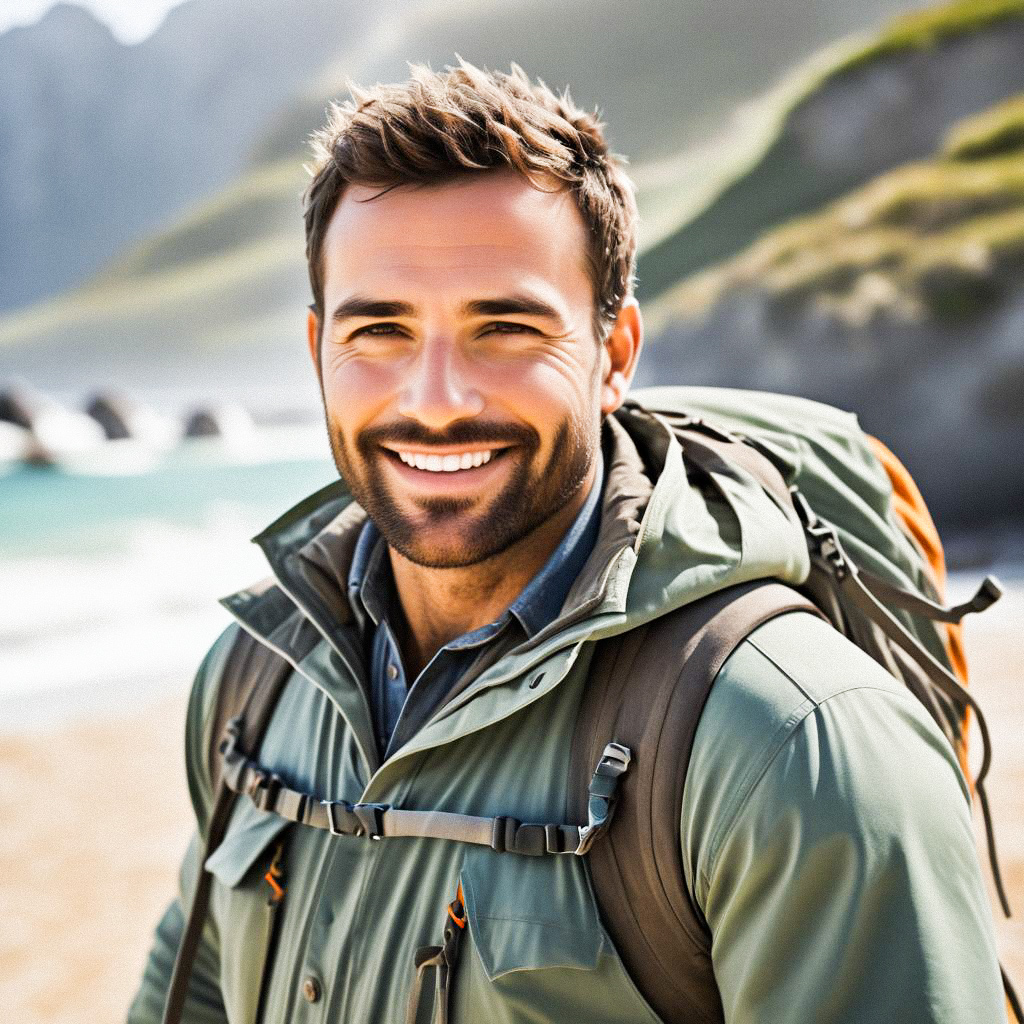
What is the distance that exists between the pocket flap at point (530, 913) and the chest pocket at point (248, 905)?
0.41m

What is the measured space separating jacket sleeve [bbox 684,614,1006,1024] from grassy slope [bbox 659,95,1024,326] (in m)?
16.1

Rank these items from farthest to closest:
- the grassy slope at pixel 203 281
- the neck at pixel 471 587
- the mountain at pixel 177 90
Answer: the mountain at pixel 177 90, the grassy slope at pixel 203 281, the neck at pixel 471 587

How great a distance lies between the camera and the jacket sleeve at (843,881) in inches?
49.4

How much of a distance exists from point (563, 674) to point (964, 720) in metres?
0.72

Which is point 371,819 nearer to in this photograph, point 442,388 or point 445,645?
point 445,645

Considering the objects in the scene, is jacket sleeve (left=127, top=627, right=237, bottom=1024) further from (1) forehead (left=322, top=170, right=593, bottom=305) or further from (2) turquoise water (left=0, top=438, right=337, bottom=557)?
(2) turquoise water (left=0, top=438, right=337, bottom=557)

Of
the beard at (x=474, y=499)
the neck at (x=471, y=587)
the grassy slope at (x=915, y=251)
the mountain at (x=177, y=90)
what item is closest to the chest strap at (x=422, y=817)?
the neck at (x=471, y=587)

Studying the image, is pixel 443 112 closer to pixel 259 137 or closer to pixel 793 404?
pixel 793 404

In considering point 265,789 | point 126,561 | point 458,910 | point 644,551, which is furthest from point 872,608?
point 126,561

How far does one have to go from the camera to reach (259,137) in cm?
11669

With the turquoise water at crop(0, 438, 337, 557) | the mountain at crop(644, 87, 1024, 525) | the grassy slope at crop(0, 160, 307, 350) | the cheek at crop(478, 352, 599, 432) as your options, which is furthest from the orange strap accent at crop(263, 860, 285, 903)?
the grassy slope at crop(0, 160, 307, 350)

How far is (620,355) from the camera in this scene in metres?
2.00

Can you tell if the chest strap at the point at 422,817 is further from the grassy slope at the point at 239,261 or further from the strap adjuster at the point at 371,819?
the grassy slope at the point at 239,261

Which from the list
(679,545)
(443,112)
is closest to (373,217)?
(443,112)
